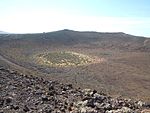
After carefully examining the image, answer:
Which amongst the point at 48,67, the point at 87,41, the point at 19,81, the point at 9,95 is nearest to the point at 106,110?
the point at 9,95

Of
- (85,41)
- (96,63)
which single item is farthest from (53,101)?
(85,41)

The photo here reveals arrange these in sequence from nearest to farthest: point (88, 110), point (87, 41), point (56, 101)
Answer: point (88, 110), point (56, 101), point (87, 41)

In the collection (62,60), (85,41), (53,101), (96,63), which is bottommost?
(96,63)

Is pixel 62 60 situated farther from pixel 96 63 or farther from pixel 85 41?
pixel 85 41

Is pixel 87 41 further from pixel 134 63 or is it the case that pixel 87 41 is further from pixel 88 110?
pixel 88 110

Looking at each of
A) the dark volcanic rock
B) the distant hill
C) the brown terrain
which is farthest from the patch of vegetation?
the dark volcanic rock

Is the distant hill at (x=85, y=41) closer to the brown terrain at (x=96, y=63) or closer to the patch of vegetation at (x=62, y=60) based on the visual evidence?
the brown terrain at (x=96, y=63)
